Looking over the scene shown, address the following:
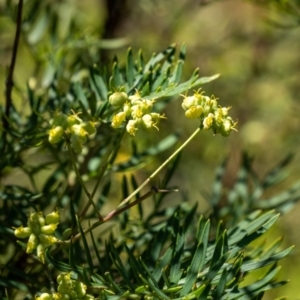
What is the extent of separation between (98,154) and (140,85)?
18 centimetres

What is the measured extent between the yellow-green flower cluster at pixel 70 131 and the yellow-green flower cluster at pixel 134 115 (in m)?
0.03

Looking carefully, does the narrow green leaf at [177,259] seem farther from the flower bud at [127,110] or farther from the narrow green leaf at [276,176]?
the narrow green leaf at [276,176]

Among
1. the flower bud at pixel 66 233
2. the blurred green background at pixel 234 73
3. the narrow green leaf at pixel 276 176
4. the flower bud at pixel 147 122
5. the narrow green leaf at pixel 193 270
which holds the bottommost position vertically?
the blurred green background at pixel 234 73

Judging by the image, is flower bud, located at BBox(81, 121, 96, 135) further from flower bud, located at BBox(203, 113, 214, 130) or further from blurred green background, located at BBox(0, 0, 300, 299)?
blurred green background, located at BBox(0, 0, 300, 299)

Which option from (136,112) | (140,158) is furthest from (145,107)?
(140,158)

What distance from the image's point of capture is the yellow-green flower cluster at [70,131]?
59 cm

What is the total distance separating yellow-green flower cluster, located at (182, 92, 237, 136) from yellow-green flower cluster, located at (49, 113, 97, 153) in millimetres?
99

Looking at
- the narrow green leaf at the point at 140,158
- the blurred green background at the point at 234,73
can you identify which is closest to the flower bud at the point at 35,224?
the narrow green leaf at the point at 140,158

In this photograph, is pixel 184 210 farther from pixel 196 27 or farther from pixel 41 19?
pixel 196 27

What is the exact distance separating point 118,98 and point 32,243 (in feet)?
0.52

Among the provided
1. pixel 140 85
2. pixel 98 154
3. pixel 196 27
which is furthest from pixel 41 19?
pixel 196 27

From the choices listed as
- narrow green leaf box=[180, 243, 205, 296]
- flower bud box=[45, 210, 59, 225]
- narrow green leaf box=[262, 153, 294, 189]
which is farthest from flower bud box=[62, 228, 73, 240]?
narrow green leaf box=[262, 153, 294, 189]

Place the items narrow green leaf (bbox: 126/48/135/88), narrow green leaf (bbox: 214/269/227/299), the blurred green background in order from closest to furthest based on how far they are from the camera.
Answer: narrow green leaf (bbox: 214/269/227/299)
narrow green leaf (bbox: 126/48/135/88)
the blurred green background

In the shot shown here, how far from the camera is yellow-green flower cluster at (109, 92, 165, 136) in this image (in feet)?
1.90
